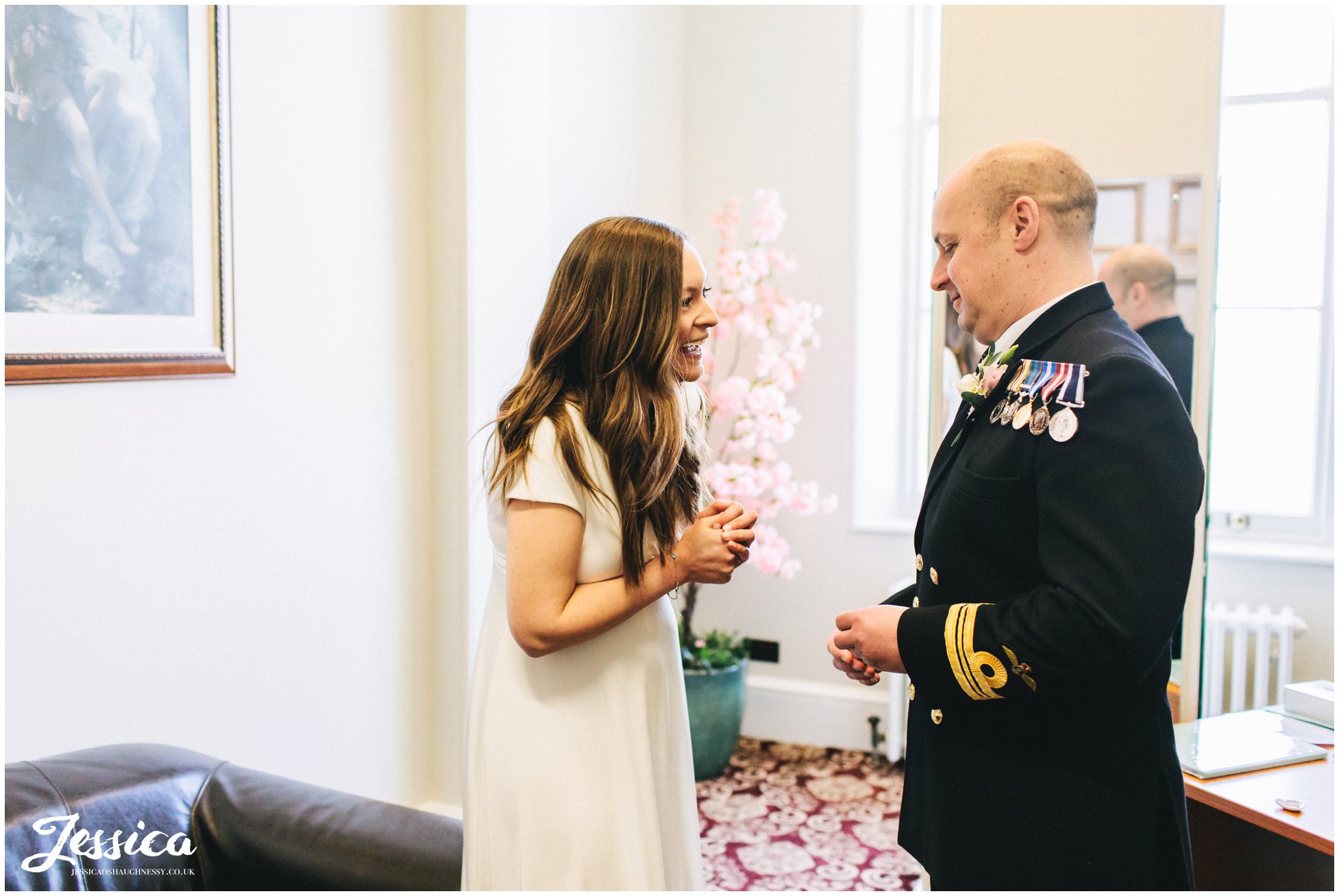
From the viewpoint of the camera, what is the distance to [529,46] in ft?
9.59

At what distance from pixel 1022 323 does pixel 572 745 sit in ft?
2.85

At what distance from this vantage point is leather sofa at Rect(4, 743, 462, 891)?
1427 mm

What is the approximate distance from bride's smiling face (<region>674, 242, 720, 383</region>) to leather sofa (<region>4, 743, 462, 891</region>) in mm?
853

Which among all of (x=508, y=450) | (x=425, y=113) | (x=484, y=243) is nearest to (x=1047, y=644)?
(x=508, y=450)

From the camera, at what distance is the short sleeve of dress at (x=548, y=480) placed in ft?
4.60

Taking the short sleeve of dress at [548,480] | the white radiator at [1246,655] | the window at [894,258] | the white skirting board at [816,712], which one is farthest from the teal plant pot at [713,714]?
the short sleeve of dress at [548,480]

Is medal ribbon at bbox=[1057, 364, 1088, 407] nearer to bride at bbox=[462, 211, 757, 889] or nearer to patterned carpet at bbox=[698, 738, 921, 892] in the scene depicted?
bride at bbox=[462, 211, 757, 889]

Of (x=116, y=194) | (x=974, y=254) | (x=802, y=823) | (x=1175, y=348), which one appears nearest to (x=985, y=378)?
(x=974, y=254)

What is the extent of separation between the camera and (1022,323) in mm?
1441

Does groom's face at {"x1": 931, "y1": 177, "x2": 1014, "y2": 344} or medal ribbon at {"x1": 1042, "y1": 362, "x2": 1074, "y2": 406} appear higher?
groom's face at {"x1": 931, "y1": 177, "x2": 1014, "y2": 344}

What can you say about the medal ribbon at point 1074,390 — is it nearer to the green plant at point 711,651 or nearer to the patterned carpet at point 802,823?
the patterned carpet at point 802,823

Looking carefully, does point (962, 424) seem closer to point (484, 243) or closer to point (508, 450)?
point (508, 450)

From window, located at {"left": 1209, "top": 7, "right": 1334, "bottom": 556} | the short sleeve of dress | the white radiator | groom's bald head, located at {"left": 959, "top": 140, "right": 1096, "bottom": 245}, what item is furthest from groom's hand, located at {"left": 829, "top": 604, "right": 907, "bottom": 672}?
window, located at {"left": 1209, "top": 7, "right": 1334, "bottom": 556}

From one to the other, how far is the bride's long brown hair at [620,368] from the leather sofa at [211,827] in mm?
589
